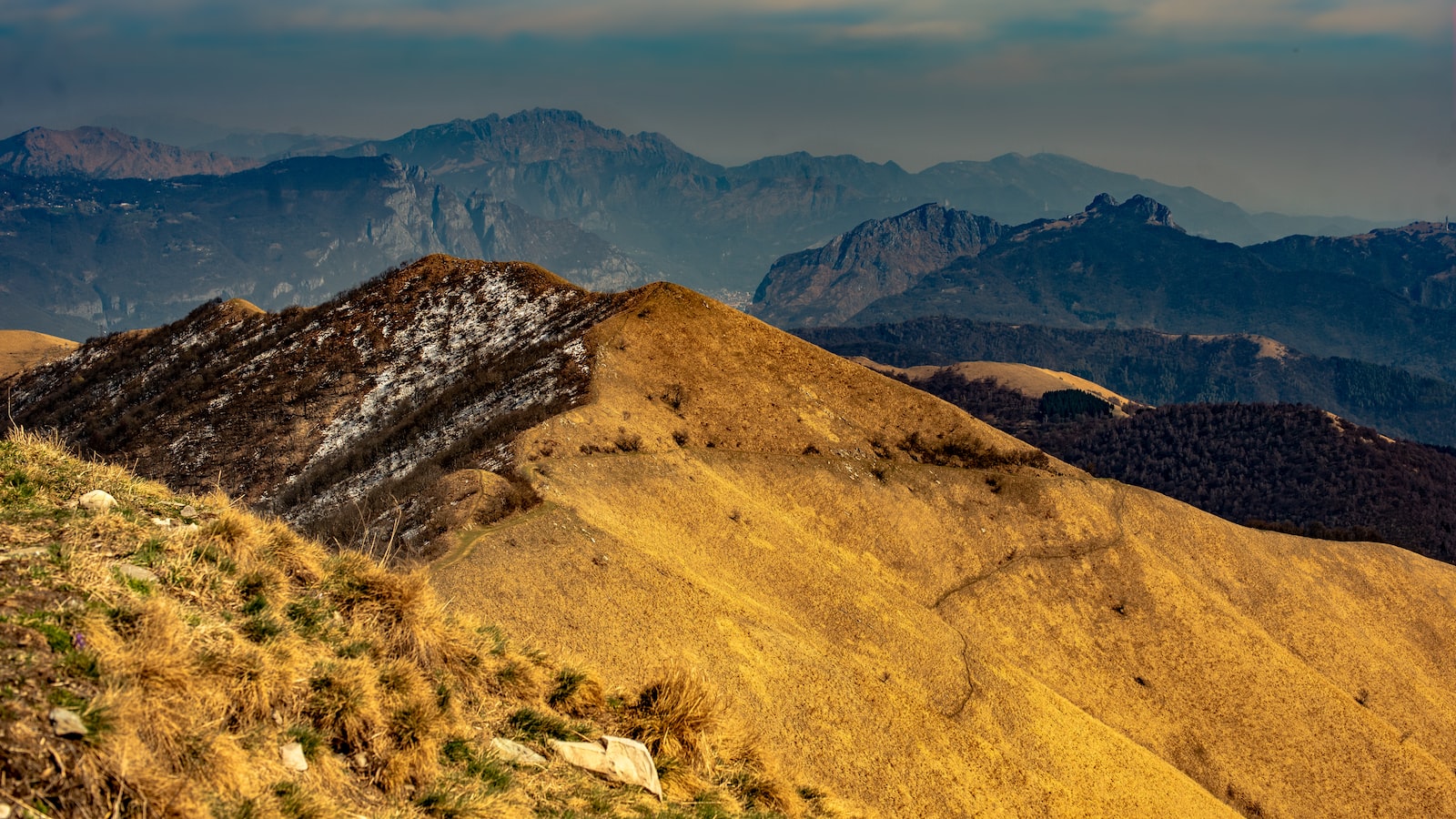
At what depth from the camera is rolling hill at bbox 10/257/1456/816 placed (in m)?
27.4

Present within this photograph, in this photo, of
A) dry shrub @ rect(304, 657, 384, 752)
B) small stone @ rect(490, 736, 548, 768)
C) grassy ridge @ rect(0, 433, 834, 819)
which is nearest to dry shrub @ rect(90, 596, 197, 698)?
grassy ridge @ rect(0, 433, 834, 819)

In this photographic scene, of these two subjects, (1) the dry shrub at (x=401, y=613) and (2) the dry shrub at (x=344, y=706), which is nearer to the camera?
(2) the dry shrub at (x=344, y=706)

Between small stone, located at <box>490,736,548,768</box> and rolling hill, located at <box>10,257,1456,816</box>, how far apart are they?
959 centimetres

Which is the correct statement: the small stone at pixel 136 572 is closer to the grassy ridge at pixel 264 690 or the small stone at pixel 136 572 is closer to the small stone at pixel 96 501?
the grassy ridge at pixel 264 690

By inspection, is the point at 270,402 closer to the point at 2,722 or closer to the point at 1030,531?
the point at 1030,531

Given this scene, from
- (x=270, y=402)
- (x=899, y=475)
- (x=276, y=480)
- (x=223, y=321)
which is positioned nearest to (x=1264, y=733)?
(x=899, y=475)

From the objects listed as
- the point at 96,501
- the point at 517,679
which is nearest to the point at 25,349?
the point at 96,501

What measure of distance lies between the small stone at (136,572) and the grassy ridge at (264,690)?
0.11 ft

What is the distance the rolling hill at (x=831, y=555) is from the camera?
27.4 meters

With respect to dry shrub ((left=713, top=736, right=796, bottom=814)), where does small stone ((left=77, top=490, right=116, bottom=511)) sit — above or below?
above

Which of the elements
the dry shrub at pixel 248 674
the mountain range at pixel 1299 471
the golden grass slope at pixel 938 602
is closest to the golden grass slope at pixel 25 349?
the golden grass slope at pixel 938 602

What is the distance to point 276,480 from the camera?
4844 centimetres

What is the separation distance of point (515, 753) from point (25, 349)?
169280 mm

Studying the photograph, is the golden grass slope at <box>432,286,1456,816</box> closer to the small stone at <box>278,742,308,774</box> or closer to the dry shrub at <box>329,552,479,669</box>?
the dry shrub at <box>329,552,479,669</box>
